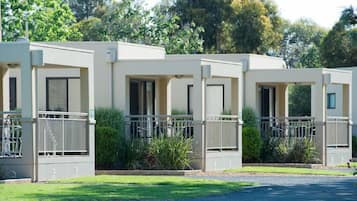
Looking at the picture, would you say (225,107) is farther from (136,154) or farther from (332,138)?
(136,154)

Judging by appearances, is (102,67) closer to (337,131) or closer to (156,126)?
(156,126)

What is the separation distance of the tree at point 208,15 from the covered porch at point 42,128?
33093 millimetres

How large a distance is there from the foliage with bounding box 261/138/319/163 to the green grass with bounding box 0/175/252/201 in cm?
936

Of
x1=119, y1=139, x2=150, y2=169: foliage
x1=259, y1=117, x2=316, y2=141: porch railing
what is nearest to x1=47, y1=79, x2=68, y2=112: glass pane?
x1=119, y1=139, x2=150, y2=169: foliage

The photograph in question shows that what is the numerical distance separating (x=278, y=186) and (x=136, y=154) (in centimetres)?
786

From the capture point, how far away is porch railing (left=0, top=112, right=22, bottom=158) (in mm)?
25659

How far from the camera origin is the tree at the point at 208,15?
60.5m

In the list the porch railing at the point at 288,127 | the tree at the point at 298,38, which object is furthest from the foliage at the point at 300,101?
the tree at the point at 298,38

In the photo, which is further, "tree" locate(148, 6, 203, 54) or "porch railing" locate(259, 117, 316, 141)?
"tree" locate(148, 6, 203, 54)

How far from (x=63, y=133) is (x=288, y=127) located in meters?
11.8

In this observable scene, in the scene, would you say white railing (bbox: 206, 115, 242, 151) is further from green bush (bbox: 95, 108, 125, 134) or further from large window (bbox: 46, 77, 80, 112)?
large window (bbox: 46, 77, 80, 112)

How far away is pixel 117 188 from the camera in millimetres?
22578

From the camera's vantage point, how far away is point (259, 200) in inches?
782

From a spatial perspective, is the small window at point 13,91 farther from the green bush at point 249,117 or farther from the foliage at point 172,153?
the green bush at point 249,117
